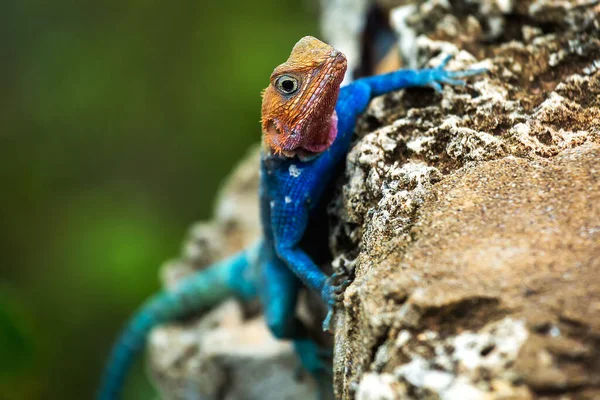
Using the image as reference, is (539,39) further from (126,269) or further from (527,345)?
(126,269)

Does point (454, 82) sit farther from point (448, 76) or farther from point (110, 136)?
point (110, 136)

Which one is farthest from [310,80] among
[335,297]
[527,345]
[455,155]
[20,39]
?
[20,39]

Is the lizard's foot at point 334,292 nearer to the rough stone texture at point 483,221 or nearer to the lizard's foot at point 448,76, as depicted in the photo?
the rough stone texture at point 483,221

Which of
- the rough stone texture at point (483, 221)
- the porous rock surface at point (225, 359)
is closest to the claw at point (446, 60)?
the rough stone texture at point (483, 221)

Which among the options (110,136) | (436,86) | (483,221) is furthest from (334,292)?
(110,136)

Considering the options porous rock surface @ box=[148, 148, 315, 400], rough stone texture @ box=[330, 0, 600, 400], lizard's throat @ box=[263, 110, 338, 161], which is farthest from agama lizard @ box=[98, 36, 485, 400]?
porous rock surface @ box=[148, 148, 315, 400]

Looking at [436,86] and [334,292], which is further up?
[436,86]

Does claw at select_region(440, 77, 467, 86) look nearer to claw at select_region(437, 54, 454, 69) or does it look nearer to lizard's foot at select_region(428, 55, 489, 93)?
lizard's foot at select_region(428, 55, 489, 93)
